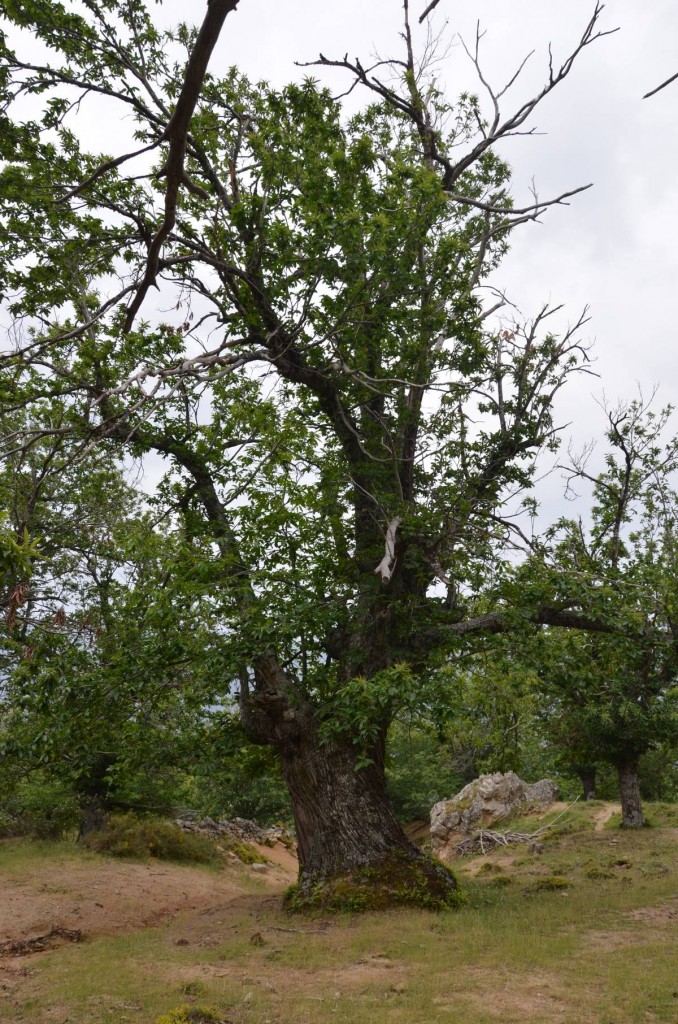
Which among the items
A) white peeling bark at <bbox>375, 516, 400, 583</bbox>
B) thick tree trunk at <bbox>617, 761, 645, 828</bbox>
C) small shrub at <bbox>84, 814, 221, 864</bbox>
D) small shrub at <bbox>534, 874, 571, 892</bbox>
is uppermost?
white peeling bark at <bbox>375, 516, 400, 583</bbox>

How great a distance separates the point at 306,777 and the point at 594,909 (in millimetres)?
4265

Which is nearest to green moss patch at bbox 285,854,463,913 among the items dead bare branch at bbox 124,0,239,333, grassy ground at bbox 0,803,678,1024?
grassy ground at bbox 0,803,678,1024

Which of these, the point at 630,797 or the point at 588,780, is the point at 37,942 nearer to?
the point at 630,797

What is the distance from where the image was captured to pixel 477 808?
21.8m

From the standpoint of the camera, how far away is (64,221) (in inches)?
425

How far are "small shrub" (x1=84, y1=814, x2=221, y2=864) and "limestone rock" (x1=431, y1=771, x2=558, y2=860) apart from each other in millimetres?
6331

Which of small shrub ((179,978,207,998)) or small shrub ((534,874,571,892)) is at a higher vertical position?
small shrub ((534,874,571,892))

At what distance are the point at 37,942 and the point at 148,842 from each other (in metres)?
7.58

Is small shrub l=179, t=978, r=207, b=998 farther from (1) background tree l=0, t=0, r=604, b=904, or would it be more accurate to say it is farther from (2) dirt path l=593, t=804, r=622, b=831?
(2) dirt path l=593, t=804, r=622, b=831

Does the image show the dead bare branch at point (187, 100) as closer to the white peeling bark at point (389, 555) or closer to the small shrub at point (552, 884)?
the white peeling bark at point (389, 555)

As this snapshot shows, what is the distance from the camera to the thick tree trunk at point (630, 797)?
19.5 meters

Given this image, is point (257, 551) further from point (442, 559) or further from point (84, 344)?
point (84, 344)

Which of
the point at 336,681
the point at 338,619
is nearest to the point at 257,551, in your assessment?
the point at 338,619

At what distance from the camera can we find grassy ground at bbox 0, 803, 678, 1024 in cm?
643
